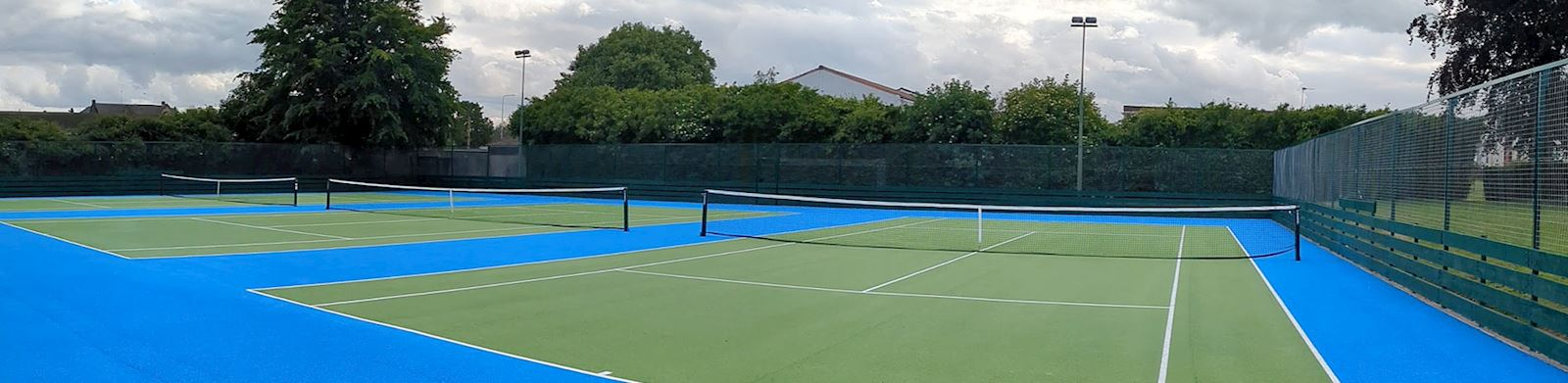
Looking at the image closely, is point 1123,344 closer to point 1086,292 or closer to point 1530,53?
point 1086,292

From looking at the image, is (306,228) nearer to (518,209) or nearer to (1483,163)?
(518,209)

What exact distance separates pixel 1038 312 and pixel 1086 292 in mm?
1839

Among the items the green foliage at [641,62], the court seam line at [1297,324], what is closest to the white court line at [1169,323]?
the court seam line at [1297,324]

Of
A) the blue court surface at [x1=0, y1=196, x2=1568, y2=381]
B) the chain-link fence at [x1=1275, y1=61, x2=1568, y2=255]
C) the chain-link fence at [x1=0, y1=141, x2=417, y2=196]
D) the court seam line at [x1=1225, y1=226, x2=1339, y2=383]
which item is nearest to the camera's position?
the blue court surface at [x1=0, y1=196, x2=1568, y2=381]

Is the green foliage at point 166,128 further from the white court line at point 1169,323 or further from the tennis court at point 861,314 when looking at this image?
the white court line at point 1169,323

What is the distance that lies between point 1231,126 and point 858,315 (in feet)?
118

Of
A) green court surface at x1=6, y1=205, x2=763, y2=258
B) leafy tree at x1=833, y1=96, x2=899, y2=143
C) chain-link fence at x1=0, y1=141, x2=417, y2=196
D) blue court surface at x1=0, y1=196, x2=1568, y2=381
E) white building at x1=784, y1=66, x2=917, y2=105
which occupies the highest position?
white building at x1=784, y1=66, x2=917, y2=105

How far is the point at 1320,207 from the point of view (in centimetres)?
1908

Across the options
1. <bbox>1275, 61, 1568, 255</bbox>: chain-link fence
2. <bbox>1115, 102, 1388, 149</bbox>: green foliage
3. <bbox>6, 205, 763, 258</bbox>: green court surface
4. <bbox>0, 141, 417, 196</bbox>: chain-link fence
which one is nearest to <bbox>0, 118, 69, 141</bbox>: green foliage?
<bbox>0, 141, 417, 196</bbox>: chain-link fence

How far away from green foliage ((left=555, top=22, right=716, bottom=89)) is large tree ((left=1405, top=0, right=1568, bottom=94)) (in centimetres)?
5274

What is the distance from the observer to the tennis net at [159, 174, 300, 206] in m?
35.7

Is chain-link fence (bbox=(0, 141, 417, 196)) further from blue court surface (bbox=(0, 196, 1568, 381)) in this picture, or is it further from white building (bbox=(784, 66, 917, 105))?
white building (bbox=(784, 66, 917, 105))

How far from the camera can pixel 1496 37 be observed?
35.0m

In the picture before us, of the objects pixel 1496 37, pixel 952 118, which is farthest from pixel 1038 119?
pixel 1496 37
